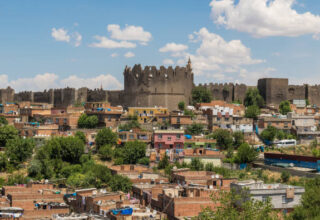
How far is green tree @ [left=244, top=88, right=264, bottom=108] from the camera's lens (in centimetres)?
5029

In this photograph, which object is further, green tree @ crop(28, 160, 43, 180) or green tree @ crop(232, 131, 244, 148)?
green tree @ crop(232, 131, 244, 148)

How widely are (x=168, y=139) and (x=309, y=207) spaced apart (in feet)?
54.7

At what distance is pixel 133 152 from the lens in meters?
33.9

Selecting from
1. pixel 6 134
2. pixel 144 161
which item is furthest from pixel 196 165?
pixel 6 134

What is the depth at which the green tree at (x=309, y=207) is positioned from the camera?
1904 cm

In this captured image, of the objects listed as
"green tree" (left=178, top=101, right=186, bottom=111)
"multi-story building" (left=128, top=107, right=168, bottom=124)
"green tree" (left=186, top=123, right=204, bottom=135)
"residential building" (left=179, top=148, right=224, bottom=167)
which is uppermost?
"green tree" (left=178, top=101, right=186, bottom=111)

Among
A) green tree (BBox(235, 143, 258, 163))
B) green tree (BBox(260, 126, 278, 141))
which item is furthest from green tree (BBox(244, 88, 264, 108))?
green tree (BBox(235, 143, 258, 163))

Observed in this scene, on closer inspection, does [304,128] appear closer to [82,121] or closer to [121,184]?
[82,121]

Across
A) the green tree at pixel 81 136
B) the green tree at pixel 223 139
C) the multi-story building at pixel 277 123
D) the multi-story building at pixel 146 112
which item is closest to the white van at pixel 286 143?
the multi-story building at pixel 277 123

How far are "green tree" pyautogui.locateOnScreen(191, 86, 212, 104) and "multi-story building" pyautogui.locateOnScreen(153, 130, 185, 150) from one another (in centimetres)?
1222

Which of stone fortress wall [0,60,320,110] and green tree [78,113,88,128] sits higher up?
stone fortress wall [0,60,320,110]

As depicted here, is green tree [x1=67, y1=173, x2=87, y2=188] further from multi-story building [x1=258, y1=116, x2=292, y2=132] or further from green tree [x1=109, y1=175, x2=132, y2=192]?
multi-story building [x1=258, y1=116, x2=292, y2=132]

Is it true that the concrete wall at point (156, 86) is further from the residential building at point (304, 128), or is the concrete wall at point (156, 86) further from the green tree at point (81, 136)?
the residential building at point (304, 128)

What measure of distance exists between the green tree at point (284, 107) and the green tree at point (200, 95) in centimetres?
587
